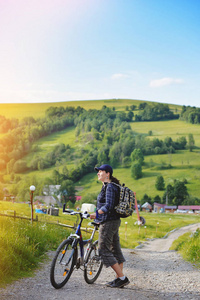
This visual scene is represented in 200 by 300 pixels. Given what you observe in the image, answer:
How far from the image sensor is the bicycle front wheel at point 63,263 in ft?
20.9

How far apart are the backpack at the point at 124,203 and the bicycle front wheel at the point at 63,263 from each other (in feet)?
3.89

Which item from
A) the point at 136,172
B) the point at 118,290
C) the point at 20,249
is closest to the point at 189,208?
the point at 136,172

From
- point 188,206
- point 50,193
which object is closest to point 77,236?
point 188,206

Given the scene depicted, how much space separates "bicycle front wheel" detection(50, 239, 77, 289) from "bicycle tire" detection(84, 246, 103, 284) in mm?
457

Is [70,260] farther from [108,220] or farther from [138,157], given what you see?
[138,157]

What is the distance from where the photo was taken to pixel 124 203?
6570mm

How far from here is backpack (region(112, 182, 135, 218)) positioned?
655 centimetres

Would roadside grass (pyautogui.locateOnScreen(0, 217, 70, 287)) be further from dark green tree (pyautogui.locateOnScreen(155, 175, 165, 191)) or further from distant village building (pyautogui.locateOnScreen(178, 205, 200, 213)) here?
dark green tree (pyautogui.locateOnScreen(155, 175, 165, 191))

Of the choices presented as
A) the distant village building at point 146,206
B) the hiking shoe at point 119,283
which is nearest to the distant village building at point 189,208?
the distant village building at point 146,206

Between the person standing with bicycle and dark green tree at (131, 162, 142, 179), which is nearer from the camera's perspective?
the person standing with bicycle

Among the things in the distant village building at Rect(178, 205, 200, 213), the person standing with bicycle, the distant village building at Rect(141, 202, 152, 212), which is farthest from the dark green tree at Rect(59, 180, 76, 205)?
the person standing with bicycle

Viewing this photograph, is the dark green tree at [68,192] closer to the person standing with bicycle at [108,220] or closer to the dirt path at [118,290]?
the dirt path at [118,290]

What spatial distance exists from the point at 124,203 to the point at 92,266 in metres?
1.78

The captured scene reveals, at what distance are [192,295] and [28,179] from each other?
592 feet
